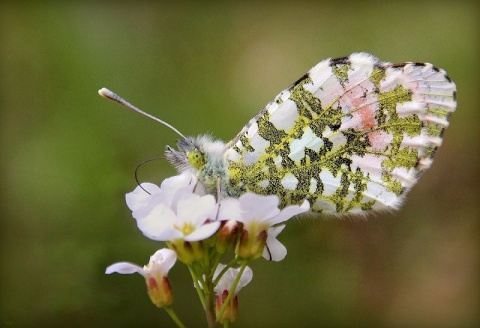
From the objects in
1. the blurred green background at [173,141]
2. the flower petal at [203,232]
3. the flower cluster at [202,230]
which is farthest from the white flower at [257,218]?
the blurred green background at [173,141]

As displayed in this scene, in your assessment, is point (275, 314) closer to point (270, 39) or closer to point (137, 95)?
point (137, 95)

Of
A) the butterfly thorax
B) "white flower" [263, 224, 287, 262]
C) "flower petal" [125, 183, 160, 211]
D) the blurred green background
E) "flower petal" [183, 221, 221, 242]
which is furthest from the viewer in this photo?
the blurred green background

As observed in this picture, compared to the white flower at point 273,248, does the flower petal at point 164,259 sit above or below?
above

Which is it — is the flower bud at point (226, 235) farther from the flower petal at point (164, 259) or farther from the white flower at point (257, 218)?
the flower petal at point (164, 259)

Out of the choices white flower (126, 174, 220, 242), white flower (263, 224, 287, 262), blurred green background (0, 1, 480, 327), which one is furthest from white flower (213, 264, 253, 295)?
blurred green background (0, 1, 480, 327)

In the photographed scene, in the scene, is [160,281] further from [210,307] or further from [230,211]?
[230,211]

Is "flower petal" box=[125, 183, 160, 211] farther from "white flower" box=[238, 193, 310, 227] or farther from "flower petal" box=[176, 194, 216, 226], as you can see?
"white flower" box=[238, 193, 310, 227]
